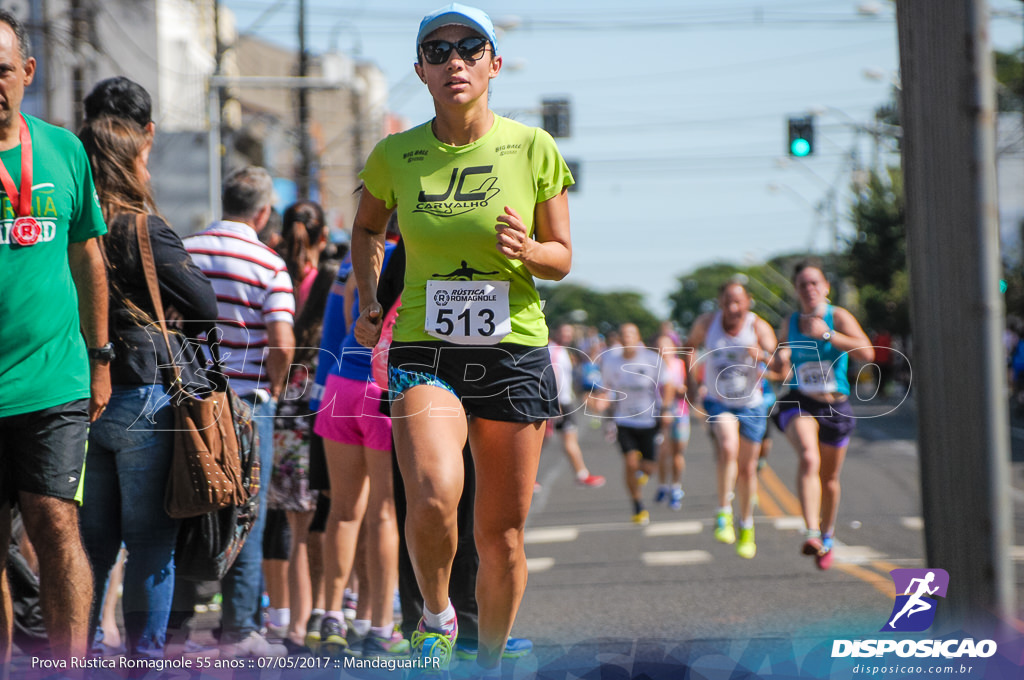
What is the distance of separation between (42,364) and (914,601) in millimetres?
2878

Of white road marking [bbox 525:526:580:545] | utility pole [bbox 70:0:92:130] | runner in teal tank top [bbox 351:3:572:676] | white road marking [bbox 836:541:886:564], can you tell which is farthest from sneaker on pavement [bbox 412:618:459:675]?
utility pole [bbox 70:0:92:130]

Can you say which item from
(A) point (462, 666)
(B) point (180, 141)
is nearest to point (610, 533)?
(A) point (462, 666)

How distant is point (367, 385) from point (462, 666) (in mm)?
1571

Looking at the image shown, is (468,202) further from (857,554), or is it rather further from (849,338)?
(857,554)

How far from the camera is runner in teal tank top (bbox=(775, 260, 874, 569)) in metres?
8.50

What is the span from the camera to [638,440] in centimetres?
1481

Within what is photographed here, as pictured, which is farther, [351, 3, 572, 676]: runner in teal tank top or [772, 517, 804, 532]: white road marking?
[772, 517, 804, 532]: white road marking

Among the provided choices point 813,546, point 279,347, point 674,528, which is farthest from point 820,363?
point 674,528

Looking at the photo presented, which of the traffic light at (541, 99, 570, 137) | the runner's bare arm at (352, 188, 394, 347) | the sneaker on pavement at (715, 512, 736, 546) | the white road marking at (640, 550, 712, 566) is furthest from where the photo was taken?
the traffic light at (541, 99, 570, 137)

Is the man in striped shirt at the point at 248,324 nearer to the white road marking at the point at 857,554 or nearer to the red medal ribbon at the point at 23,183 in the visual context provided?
the red medal ribbon at the point at 23,183

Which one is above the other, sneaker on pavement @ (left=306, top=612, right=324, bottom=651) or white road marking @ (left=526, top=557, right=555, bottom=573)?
sneaker on pavement @ (left=306, top=612, right=324, bottom=651)

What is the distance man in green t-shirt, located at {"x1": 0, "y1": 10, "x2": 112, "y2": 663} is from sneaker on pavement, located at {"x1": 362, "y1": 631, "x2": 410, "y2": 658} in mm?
1851

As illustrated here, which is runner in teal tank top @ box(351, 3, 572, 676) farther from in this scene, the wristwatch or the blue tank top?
the blue tank top

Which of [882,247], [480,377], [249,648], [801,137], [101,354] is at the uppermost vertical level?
[882,247]
